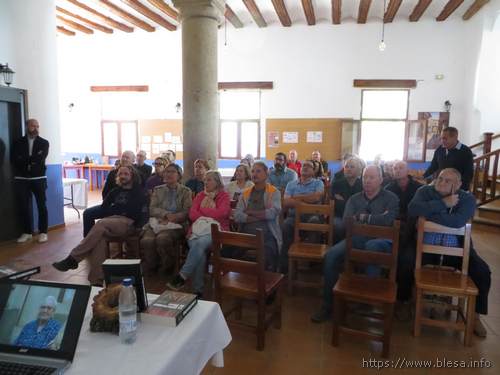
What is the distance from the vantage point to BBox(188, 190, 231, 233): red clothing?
3.26 metres

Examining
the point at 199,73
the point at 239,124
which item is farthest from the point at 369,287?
the point at 239,124

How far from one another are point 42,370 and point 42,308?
0.19 m

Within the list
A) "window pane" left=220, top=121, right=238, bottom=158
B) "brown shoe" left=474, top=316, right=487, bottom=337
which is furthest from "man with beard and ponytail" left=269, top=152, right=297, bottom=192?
"window pane" left=220, top=121, right=238, bottom=158

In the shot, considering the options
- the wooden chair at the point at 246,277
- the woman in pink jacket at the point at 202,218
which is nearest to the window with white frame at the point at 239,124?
the woman in pink jacket at the point at 202,218

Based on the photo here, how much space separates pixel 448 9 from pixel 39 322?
28.4 feet

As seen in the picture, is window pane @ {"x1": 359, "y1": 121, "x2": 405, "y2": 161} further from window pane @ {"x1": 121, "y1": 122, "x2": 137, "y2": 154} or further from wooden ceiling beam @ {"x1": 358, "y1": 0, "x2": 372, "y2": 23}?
window pane @ {"x1": 121, "y1": 122, "x2": 137, "y2": 154}

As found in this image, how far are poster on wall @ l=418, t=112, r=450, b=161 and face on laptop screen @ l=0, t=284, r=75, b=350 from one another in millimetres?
8589

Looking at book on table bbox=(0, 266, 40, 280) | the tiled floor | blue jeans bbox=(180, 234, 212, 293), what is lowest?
the tiled floor

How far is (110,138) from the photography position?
10.3 m

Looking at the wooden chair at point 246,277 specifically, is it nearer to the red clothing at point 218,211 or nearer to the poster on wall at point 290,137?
the red clothing at point 218,211

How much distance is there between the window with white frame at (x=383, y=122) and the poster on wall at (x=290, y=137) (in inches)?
60.8

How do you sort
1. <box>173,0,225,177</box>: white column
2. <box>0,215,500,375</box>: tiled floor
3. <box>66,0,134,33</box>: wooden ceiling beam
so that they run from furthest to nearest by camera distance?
1. <box>66,0,134,33</box>: wooden ceiling beam
2. <box>173,0,225,177</box>: white column
3. <box>0,215,500,375</box>: tiled floor

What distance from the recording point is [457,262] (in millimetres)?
2736

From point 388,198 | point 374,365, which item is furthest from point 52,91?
point 374,365
